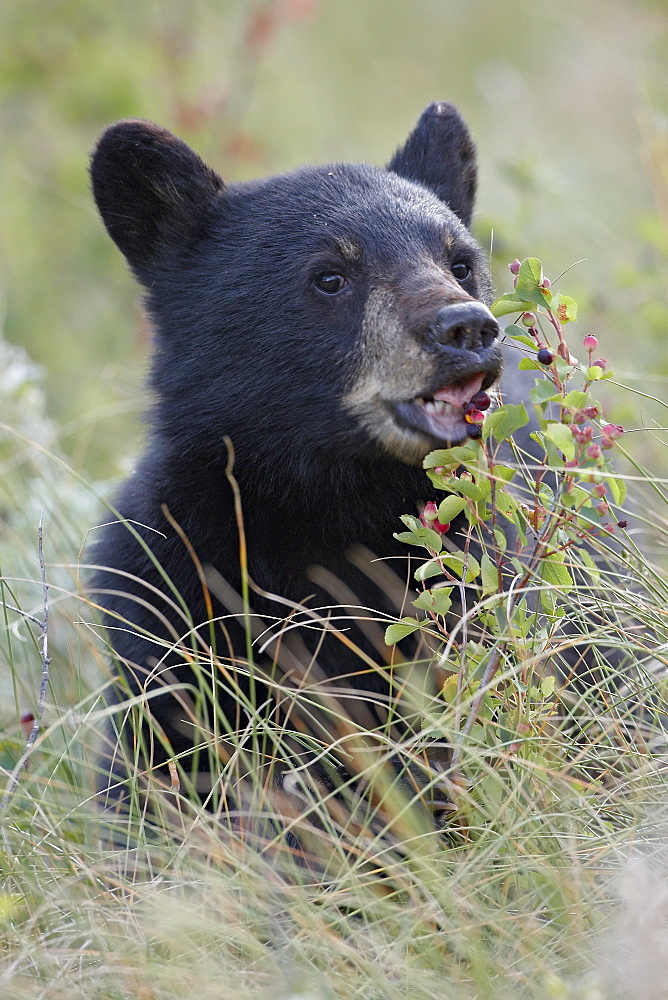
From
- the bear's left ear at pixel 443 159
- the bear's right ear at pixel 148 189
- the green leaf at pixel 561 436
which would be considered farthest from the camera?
the bear's left ear at pixel 443 159

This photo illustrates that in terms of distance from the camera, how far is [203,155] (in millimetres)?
7320

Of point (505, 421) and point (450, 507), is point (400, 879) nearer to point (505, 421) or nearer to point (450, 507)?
point (450, 507)

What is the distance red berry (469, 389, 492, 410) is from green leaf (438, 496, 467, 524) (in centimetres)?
26

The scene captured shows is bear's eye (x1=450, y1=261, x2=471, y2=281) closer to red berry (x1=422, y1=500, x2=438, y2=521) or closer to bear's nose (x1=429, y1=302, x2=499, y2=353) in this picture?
bear's nose (x1=429, y1=302, x2=499, y2=353)

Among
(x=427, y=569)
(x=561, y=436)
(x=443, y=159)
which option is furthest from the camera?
(x=443, y=159)

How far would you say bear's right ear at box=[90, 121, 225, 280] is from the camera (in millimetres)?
3529

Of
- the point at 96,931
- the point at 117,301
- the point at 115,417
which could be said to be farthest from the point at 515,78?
the point at 96,931

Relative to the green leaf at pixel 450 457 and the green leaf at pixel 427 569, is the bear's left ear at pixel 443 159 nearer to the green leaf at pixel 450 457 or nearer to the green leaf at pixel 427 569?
the green leaf at pixel 450 457

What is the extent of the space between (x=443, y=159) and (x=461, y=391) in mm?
1379

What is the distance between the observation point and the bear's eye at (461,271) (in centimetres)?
356

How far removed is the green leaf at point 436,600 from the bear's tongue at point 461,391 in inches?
20.4

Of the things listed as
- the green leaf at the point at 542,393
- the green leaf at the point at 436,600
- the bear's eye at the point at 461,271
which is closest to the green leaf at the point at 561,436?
the green leaf at the point at 542,393

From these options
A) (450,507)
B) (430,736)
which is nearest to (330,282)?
(450,507)

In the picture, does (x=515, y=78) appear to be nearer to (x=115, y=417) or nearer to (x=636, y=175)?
(x=636, y=175)
